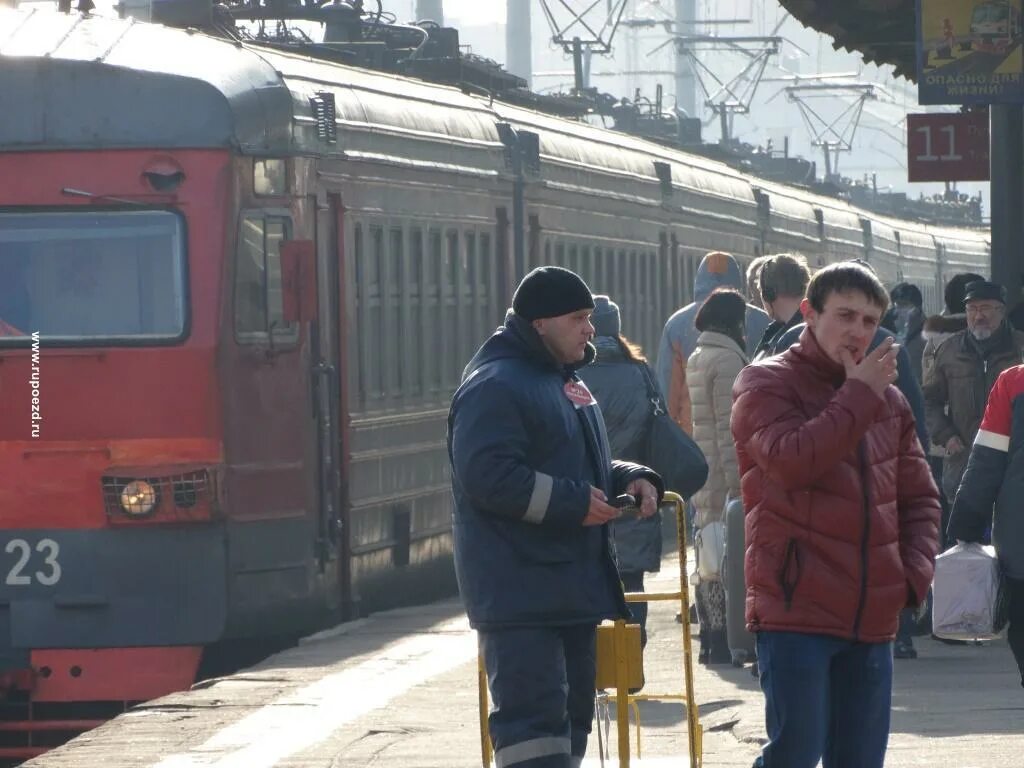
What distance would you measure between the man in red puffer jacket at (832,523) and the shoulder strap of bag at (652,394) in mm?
3828

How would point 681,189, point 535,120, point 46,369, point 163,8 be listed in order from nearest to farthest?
1. point 46,369
2. point 163,8
3. point 535,120
4. point 681,189

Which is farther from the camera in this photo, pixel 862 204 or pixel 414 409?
pixel 862 204

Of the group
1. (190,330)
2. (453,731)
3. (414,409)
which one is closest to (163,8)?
(414,409)

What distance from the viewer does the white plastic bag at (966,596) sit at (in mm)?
7098

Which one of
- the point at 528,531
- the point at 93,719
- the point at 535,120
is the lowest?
the point at 93,719

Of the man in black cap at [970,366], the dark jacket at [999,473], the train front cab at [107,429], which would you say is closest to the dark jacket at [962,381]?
the man in black cap at [970,366]

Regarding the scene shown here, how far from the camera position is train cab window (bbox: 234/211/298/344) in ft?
35.5

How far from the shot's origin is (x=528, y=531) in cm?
618

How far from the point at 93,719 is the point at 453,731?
2.09 m

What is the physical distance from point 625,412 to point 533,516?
11.7 feet

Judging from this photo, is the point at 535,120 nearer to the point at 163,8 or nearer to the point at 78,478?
the point at 163,8

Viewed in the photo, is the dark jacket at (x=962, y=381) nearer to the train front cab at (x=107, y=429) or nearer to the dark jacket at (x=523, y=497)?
the train front cab at (x=107, y=429)

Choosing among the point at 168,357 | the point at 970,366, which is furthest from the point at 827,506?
the point at 970,366

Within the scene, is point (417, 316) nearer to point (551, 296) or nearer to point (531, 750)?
point (551, 296)
